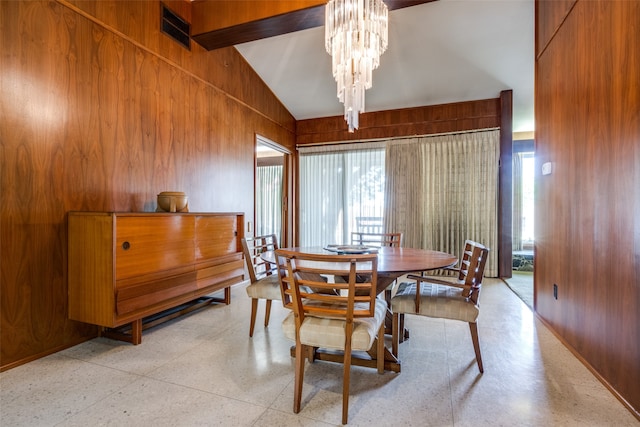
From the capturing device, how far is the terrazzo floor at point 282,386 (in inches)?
58.5

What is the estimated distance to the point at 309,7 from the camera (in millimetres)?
2777

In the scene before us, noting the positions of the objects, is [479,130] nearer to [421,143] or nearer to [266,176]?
[421,143]

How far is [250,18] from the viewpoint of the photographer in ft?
9.80

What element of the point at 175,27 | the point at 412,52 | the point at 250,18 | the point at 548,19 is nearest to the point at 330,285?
the point at 250,18

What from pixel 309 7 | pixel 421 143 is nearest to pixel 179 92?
pixel 309 7

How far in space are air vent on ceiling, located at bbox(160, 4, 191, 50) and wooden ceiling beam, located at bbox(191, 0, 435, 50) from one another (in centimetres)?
8

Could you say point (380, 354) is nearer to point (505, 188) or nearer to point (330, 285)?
point (330, 285)

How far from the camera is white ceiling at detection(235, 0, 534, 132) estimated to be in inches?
128

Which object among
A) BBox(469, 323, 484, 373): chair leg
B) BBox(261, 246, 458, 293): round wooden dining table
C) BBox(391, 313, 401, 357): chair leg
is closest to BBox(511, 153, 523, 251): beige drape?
BBox(261, 246, 458, 293): round wooden dining table

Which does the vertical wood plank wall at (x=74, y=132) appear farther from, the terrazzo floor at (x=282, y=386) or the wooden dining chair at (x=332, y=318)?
the wooden dining chair at (x=332, y=318)

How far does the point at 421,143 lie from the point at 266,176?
9.78 ft

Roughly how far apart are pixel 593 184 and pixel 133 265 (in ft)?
10.3

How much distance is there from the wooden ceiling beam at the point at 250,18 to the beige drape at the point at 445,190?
236 cm

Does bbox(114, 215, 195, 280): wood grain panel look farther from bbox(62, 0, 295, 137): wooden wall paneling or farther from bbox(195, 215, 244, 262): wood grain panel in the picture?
bbox(62, 0, 295, 137): wooden wall paneling
